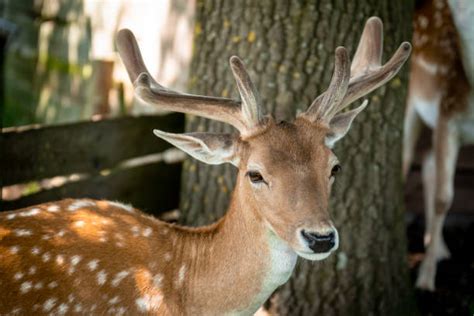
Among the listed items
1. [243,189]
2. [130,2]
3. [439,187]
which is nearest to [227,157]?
[243,189]

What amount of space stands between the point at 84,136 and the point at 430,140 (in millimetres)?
3504

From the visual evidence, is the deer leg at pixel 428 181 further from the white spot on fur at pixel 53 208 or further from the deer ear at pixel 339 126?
the white spot on fur at pixel 53 208

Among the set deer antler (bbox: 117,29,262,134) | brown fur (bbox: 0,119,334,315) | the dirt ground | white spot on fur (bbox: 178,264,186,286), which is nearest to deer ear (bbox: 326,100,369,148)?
brown fur (bbox: 0,119,334,315)

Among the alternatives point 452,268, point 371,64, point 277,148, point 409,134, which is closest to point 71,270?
point 277,148

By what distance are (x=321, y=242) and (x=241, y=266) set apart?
1.76 feet

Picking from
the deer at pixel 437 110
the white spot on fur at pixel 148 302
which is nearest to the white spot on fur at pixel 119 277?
the white spot on fur at pixel 148 302

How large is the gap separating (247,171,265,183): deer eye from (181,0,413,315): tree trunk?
111 cm

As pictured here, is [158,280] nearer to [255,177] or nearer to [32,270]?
[32,270]

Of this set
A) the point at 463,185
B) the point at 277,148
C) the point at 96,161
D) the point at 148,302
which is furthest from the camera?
the point at 463,185

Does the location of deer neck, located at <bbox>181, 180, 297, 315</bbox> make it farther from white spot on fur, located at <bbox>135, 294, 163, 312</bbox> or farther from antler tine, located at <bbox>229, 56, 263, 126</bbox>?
antler tine, located at <bbox>229, 56, 263, 126</bbox>

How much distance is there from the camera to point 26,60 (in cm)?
950

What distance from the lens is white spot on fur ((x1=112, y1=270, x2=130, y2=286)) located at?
11.6ft

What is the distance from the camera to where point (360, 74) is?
406 centimetres

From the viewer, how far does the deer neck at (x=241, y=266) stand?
3.48 meters
